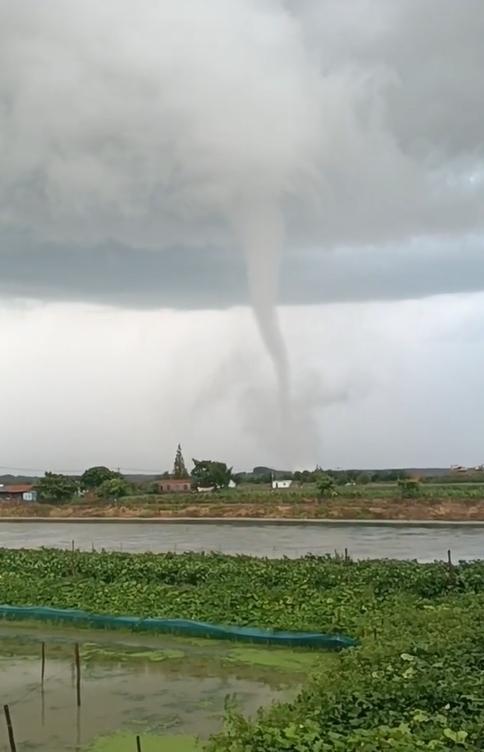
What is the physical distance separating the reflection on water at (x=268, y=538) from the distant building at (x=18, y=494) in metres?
19.8

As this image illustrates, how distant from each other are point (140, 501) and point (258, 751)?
46852mm

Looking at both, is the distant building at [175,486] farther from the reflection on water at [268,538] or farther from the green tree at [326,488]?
the reflection on water at [268,538]

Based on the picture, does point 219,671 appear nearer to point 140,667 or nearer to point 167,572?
point 140,667

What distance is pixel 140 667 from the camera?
1061cm

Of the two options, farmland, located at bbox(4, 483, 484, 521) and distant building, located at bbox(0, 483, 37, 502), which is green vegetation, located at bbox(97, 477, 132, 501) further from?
distant building, located at bbox(0, 483, 37, 502)

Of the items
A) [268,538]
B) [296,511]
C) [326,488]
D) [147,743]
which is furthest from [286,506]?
[147,743]

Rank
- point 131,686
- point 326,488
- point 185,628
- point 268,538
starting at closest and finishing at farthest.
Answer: point 131,686 → point 185,628 → point 268,538 → point 326,488

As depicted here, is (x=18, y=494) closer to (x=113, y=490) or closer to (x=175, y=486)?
(x=175, y=486)

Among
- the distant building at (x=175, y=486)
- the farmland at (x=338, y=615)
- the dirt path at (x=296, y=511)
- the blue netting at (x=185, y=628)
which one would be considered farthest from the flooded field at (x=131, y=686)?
the distant building at (x=175, y=486)

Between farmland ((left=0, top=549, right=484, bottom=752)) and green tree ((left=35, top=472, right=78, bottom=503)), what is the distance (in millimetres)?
35762

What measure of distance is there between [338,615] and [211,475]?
188 feet

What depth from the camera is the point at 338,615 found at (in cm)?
1176

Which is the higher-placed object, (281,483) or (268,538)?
(281,483)

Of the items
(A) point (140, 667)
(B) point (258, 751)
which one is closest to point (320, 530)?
(A) point (140, 667)
